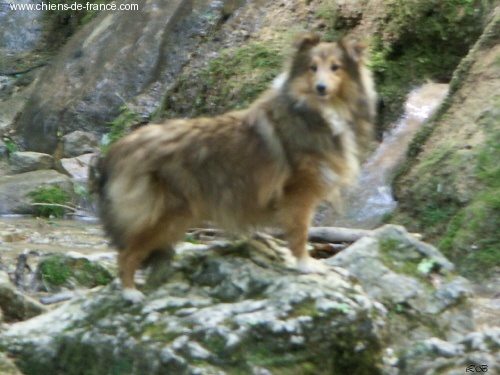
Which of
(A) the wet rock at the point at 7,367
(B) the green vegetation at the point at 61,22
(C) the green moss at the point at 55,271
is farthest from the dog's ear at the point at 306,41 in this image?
(B) the green vegetation at the point at 61,22

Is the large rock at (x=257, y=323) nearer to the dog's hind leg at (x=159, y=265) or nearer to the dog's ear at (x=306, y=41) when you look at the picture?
the dog's hind leg at (x=159, y=265)

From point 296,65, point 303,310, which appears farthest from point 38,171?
point 303,310

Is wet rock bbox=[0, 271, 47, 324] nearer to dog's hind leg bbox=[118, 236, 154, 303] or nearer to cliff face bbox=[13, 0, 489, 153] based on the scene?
dog's hind leg bbox=[118, 236, 154, 303]

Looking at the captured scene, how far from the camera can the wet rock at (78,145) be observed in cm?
1556

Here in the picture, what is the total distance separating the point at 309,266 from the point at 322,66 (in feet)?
A: 4.47

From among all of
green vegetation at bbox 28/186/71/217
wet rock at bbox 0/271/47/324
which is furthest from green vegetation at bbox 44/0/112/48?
wet rock at bbox 0/271/47/324

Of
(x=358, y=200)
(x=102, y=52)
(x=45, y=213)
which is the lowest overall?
(x=45, y=213)

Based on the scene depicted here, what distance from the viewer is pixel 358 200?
10.3m

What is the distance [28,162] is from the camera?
596 inches

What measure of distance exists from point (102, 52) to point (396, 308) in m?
12.1

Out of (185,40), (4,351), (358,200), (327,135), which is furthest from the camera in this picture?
(185,40)

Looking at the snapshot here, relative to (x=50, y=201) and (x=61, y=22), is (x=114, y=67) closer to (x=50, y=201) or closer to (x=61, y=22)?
(x=50, y=201)

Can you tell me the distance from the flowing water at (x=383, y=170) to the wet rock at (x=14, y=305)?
4.45m

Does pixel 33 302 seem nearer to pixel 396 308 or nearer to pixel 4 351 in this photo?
pixel 4 351
